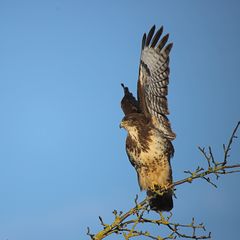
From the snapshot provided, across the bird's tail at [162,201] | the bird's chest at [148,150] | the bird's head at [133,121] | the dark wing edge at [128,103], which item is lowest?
the bird's tail at [162,201]

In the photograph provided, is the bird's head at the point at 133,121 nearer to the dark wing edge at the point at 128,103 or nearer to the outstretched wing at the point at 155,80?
the outstretched wing at the point at 155,80

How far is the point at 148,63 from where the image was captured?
22.8ft

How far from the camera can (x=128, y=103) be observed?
6887 mm

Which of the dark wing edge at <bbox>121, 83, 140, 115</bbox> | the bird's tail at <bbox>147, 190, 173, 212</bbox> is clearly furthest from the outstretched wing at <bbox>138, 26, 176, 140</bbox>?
the bird's tail at <bbox>147, 190, 173, 212</bbox>

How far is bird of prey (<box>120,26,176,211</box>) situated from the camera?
6.10 m

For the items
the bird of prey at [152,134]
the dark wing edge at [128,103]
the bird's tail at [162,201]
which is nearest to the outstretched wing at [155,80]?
the bird of prey at [152,134]

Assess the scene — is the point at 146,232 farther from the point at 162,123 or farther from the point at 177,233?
the point at 162,123

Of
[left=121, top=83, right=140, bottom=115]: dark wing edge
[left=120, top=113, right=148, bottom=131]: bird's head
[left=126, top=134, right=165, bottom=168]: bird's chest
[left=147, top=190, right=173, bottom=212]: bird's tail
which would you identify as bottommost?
[left=147, top=190, right=173, bottom=212]: bird's tail

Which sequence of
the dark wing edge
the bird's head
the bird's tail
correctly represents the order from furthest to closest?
the dark wing edge < the bird's tail < the bird's head

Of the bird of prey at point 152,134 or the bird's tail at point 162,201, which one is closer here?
the bird of prey at point 152,134

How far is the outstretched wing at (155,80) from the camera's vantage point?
6.32m

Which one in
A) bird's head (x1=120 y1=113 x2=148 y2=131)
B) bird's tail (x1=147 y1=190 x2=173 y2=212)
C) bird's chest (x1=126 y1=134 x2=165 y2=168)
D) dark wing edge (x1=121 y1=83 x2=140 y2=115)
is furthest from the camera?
dark wing edge (x1=121 y1=83 x2=140 y2=115)

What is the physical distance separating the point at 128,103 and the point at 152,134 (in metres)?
0.90

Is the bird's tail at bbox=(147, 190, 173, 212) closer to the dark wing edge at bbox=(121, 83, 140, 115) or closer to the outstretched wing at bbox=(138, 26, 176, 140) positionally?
the outstretched wing at bbox=(138, 26, 176, 140)
